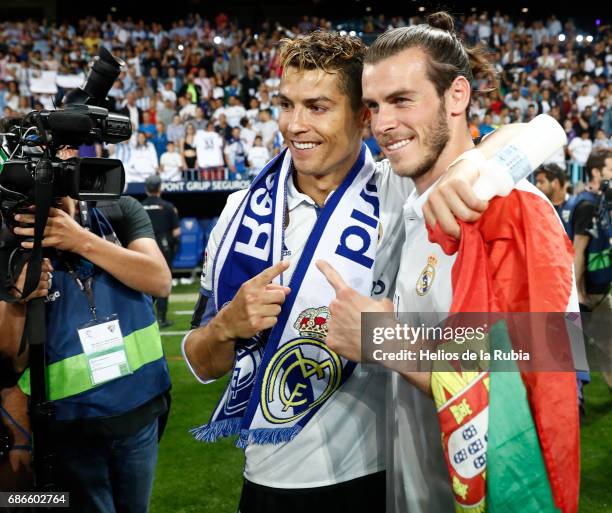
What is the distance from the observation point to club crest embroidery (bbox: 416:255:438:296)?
5.01ft

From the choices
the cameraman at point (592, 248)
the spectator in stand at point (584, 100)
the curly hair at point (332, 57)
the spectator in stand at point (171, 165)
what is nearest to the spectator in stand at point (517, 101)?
the spectator in stand at point (584, 100)

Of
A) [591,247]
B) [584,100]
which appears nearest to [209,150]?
[591,247]

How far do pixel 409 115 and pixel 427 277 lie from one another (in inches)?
16.0

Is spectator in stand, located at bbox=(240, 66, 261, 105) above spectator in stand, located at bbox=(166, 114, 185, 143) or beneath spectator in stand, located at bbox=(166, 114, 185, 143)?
above

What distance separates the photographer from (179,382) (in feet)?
19.3

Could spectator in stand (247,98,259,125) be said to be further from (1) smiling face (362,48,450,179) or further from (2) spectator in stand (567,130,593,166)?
(1) smiling face (362,48,450,179)

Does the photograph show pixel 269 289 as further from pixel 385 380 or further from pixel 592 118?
pixel 592 118

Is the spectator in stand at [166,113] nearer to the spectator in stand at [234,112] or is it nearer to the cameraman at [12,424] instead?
the spectator in stand at [234,112]

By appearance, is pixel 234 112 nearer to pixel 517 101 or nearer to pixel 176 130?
pixel 176 130

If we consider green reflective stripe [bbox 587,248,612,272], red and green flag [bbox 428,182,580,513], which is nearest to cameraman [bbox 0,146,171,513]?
red and green flag [bbox 428,182,580,513]

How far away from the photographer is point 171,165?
1220cm

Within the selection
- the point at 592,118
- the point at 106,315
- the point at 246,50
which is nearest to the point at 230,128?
the point at 246,50

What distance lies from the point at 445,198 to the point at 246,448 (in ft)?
3.19

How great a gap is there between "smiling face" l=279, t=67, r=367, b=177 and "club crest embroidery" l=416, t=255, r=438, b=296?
51 centimetres
